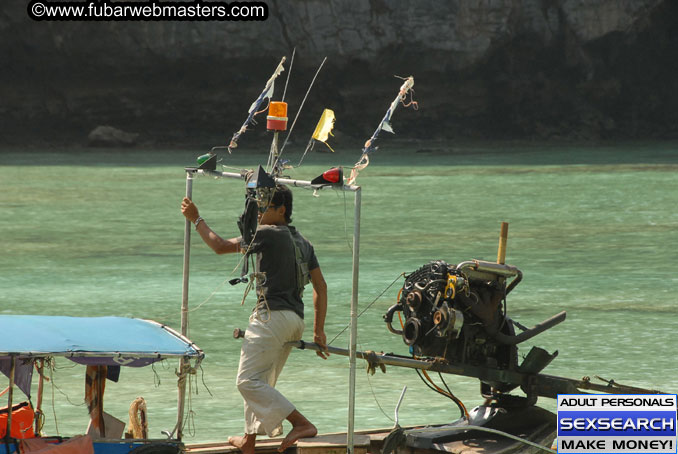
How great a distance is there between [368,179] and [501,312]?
19222 mm

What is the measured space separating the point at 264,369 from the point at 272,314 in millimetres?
256

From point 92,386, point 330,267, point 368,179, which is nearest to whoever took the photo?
point 92,386

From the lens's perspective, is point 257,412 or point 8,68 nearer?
point 257,412

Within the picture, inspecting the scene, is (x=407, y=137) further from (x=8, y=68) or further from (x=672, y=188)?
(x=672, y=188)

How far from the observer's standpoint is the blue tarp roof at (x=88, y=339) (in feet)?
15.7

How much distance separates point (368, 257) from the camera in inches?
586

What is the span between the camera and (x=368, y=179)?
2486 cm

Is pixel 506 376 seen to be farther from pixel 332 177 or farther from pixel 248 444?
pixel 332 177

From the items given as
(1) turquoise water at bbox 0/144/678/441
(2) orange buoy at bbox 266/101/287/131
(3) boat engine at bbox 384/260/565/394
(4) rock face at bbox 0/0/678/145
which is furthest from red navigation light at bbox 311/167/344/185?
(4) rock face at bbox 0/0/678/145

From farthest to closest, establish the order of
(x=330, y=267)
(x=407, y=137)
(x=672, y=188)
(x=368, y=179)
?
(x=407, y=137)
(x=368, y=179)
(x=672, y=188)
(x=330, y=267)

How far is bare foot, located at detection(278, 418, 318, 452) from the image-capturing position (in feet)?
18.0

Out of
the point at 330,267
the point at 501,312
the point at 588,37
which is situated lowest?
the point at 330,267

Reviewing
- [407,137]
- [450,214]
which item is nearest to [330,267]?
[450,214]

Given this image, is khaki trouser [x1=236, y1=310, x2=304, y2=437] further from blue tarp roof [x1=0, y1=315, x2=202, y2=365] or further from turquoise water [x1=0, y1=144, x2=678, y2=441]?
turquoise water [x1=0, y1=144, x2=678, y2=441]
